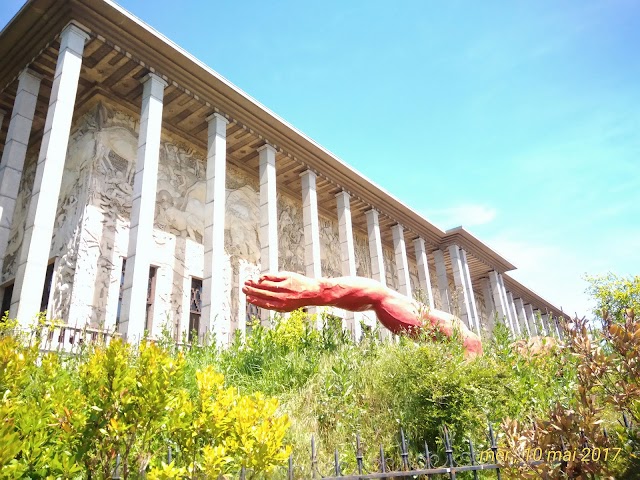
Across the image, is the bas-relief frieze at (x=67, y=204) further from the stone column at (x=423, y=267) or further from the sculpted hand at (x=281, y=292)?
the stone column at (x=423, y=267)

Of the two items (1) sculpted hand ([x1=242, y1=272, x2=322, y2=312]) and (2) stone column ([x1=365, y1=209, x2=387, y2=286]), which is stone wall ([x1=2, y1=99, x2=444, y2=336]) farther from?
(2) stone column ([x1=365, y1=209, x2=387, y2=286])

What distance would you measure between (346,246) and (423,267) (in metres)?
6.18

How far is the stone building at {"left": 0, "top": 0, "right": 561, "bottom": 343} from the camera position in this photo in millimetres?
10867

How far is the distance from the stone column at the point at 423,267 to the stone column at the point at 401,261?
3.27ft

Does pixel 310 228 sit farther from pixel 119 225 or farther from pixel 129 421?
pixel 129 421

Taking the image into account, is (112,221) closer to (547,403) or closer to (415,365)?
(415,365)

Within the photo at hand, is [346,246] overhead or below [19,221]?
overhead

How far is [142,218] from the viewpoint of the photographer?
11.3m

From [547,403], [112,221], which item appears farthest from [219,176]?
[547,403]

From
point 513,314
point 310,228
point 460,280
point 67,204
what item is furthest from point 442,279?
point 67,204

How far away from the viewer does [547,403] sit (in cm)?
534

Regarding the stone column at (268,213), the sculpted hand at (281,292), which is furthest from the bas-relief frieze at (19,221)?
the sculpted hand at (281,292)

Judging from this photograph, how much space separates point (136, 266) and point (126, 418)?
334 inches

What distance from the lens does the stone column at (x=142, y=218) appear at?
1048 centimetres
